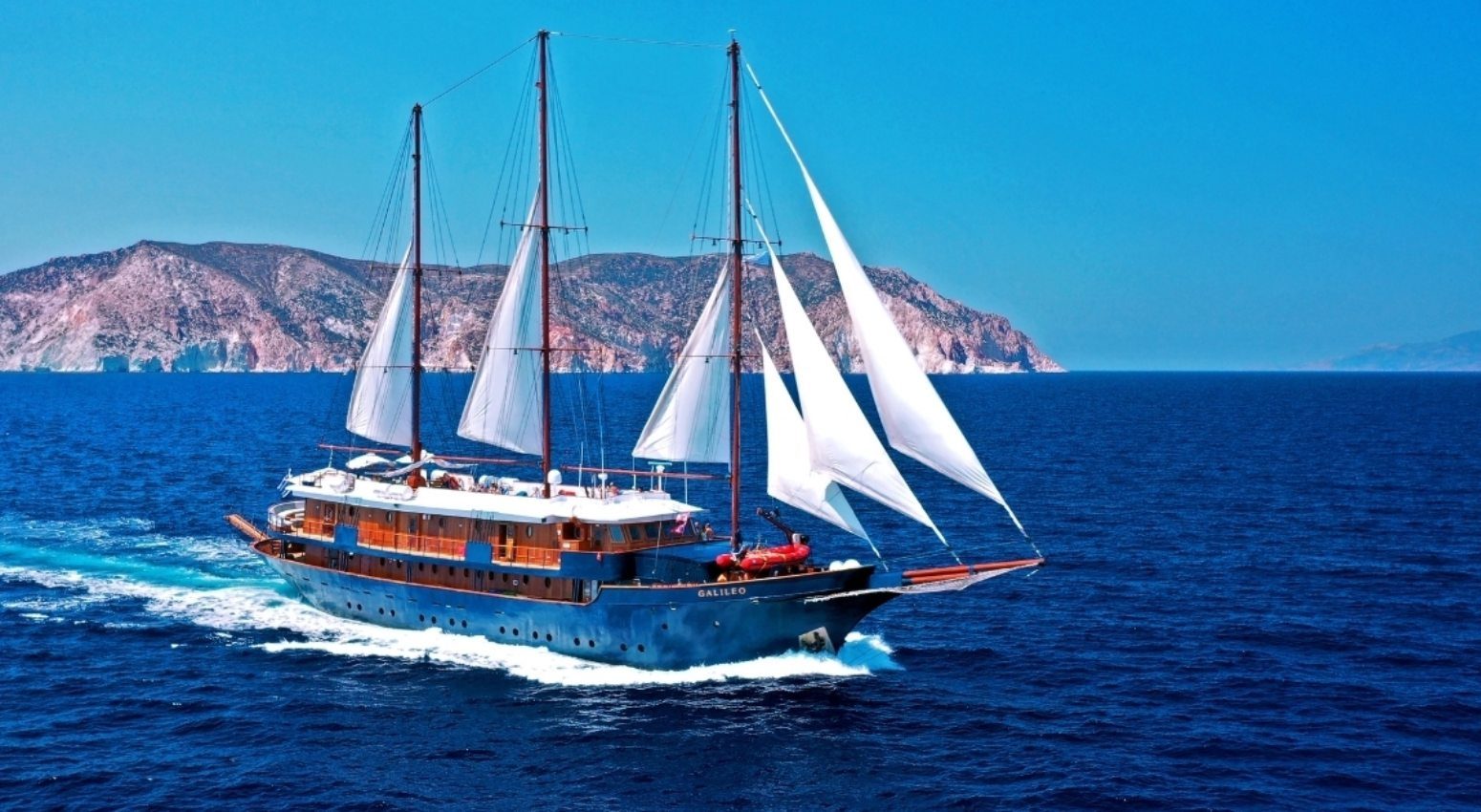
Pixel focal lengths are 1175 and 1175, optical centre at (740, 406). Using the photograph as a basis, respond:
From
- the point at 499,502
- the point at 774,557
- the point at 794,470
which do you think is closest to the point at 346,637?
the point at 499,502

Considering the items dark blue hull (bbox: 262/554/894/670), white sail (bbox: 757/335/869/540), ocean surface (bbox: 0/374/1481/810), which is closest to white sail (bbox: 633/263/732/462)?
white sail (bbox: 757/335/869/540)

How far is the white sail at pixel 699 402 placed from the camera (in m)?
31.4

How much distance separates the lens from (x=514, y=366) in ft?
113

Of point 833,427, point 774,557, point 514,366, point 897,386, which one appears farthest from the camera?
point 514,366

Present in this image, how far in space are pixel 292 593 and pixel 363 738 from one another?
46.8ft

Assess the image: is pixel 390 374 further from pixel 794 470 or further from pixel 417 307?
pixel 794 470

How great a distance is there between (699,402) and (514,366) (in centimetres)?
620

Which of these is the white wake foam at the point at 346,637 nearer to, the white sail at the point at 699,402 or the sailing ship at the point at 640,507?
the sailing ship at the point at 640,507

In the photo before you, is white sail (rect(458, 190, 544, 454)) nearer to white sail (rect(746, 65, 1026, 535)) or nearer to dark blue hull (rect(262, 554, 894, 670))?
dark blue hull (rect(262, 554, 894, 670))

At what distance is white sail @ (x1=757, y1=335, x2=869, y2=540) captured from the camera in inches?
1170

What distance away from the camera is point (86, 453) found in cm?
7706

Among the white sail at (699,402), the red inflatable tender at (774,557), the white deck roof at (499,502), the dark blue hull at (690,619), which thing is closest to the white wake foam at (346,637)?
the dark blue hull at (690,619)

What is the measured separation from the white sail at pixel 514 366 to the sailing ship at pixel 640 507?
0.18ft

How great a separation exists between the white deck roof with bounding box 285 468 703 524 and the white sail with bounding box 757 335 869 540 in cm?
243
